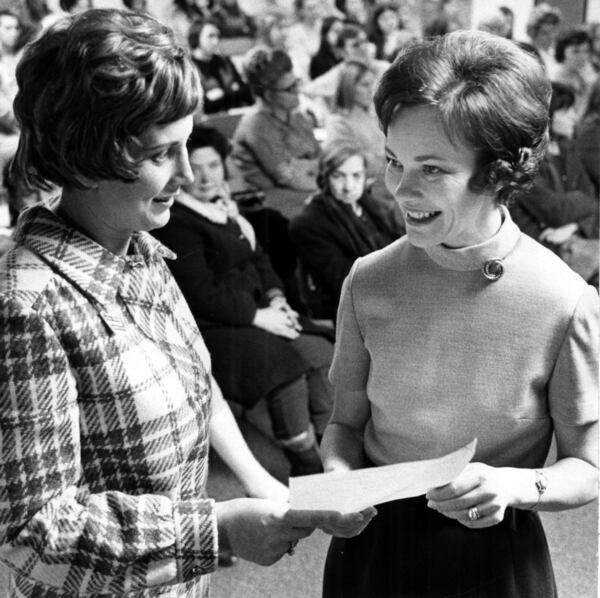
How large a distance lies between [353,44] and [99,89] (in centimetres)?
113

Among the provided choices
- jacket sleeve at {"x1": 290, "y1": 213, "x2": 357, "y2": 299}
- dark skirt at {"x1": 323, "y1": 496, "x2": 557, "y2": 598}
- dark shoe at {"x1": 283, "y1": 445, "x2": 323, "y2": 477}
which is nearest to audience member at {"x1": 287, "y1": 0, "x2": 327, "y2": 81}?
jacket sleeve at {"x1": 290, "y1": 213, "x2": 357, "y2": 299}

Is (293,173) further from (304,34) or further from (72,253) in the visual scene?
(72,253)

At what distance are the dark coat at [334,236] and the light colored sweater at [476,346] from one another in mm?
440

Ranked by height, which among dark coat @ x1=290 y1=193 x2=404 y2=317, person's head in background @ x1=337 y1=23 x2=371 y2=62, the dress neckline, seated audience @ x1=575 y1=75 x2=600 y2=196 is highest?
the dress neckline

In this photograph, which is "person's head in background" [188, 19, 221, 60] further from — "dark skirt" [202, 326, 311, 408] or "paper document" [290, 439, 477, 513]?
"paper document" [290, 439, 477, 513]

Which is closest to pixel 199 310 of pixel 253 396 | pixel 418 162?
pixel 253 396

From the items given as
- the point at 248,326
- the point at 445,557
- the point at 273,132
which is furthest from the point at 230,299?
the point at 445,557

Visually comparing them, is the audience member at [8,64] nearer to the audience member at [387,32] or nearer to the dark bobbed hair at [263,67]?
the dark bobbed hair at [263,67]

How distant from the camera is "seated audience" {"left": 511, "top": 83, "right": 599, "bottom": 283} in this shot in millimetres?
1456

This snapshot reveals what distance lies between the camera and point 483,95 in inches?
30.2

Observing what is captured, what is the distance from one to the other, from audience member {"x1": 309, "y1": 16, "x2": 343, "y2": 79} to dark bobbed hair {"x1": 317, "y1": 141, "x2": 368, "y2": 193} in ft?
0.62

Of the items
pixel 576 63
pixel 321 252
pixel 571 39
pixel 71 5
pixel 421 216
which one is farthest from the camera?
pixel 576 63

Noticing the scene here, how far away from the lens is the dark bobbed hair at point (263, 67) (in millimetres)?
1745

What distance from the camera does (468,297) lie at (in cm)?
85
